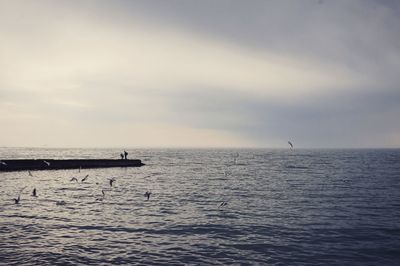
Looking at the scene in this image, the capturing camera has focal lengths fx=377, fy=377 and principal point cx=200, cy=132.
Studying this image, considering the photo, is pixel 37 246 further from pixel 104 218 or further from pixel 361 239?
pixel 361 239

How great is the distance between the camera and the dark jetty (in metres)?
69.9

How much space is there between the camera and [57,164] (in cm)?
8119

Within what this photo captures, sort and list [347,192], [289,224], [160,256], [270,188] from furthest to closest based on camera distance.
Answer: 1. [270,188]
2. [347,192]
3. [289,224]
4. [160,256]

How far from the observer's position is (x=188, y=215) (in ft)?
96.6

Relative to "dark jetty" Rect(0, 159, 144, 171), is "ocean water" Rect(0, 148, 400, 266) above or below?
below

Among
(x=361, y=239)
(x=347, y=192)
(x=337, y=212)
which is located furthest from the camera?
(x=347, y=192)

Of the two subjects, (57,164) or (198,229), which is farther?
(57,164)

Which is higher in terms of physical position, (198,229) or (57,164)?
(57,164)

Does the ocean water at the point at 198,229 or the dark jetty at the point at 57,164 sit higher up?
the dark jetty at the point at 57,164

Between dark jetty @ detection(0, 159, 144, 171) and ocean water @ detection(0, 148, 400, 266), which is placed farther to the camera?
dark jetty @ detection(0, 159, 144, 171)

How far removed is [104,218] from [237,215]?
10.1 m

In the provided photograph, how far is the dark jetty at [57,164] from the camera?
229 ft

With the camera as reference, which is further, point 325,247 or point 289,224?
point 289,224

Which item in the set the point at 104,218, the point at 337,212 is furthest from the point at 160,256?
the point at 337,212
